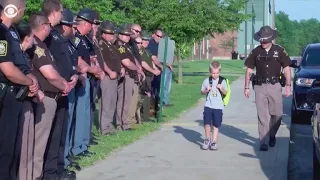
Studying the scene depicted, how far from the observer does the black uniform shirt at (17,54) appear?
6.68m

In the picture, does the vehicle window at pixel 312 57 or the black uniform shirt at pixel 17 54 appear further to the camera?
the vehicle window at pixel 312 57

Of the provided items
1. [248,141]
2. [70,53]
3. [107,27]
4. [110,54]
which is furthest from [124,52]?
[70,53]

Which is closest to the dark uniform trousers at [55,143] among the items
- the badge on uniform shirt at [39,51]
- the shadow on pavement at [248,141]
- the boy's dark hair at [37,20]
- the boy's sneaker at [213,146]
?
the badge on uniform shirt at [39,51]

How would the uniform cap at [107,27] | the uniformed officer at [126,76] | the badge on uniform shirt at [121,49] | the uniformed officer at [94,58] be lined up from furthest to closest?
the uniformed officer at [126,76]
the badge on uniform shirt at [121,49]
the uniform cap at [107,27]
the uniformed officer at [94,58]

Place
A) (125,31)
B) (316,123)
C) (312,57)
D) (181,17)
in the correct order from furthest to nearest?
(181,17)
(312,57)
(125,31)
(316,123)

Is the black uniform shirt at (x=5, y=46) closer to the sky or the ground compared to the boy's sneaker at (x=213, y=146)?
closer to the sky

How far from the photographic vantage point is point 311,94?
721cm

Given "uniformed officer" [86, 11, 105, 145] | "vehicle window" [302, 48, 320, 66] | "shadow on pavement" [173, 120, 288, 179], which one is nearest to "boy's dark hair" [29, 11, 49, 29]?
"uniformed officer" [86, 11, 105, 145]

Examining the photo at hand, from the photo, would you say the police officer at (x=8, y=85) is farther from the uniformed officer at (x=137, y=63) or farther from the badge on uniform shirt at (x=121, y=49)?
the uniformed officer at (x=137, y=63)

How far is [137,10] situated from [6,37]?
75.6ft

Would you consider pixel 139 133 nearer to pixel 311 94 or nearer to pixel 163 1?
pixel 311 94

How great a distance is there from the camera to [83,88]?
10.0 meters

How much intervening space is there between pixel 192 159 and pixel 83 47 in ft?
7.52

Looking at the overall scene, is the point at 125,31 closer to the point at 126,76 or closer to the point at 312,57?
the point at 126,76
